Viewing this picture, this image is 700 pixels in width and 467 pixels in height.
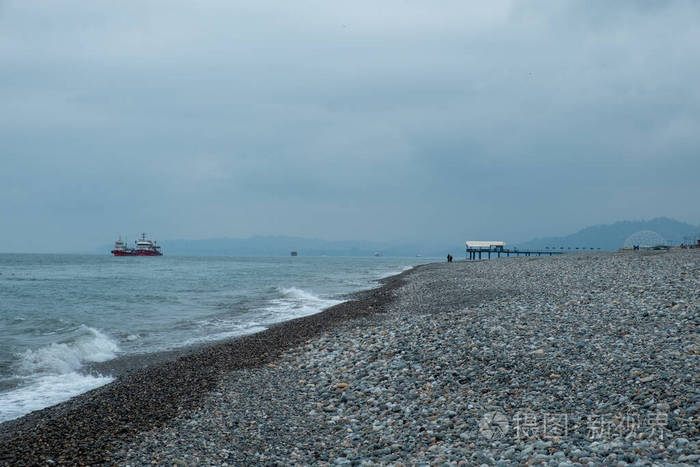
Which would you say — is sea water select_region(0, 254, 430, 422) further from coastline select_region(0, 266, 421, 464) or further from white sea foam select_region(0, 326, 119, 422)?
coastline select_region(0, 266, 421, 464)

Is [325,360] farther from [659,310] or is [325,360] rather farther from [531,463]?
[659,310]

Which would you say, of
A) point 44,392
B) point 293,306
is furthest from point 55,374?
point 293,306

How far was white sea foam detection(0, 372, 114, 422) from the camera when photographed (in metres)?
10.5

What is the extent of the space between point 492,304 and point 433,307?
3169mm

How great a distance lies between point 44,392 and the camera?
11.8 metres

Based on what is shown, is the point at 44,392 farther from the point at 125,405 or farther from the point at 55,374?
the point at 125,405

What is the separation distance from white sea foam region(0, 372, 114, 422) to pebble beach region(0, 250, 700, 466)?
29.4 inches

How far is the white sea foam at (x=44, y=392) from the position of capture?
34.5 ft

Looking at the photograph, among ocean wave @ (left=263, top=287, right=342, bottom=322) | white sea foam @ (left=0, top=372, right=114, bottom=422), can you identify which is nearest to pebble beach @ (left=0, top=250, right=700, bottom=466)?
white sea foam @ (left=0, top=372, right=114, bottom=422)

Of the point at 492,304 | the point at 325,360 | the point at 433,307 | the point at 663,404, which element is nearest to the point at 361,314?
the point at 433,307

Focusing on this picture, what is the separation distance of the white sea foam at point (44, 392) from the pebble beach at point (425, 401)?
75 centimetres

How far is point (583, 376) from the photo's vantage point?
7980 millimetres

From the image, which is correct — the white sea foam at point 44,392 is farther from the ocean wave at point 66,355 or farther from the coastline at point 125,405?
the ocean wave at point 66,355

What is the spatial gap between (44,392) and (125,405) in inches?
151
